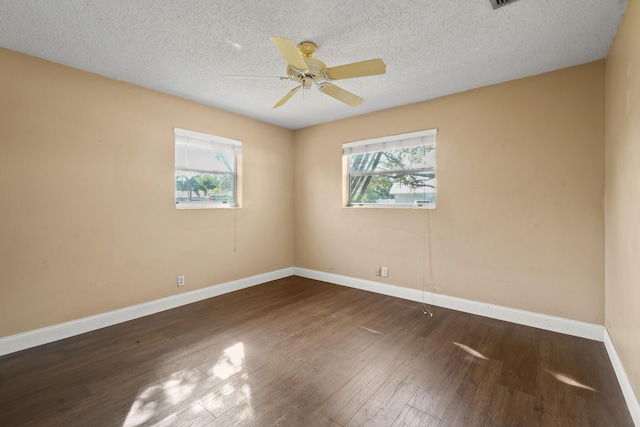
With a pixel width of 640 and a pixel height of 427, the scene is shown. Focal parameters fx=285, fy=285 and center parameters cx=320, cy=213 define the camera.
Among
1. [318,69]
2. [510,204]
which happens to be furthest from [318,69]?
[510,204]

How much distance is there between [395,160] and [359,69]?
2034 millimetres

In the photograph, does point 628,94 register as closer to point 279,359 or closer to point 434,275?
point 434,275

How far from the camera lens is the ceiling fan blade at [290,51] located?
1712 mm

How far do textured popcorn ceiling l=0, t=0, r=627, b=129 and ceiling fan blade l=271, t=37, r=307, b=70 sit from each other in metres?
0.32

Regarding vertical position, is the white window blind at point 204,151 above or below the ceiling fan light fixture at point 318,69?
below

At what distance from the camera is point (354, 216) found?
14.1 feet

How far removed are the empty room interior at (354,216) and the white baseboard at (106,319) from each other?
18 mm

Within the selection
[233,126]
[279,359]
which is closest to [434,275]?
[279,359]

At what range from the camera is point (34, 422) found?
1.63m

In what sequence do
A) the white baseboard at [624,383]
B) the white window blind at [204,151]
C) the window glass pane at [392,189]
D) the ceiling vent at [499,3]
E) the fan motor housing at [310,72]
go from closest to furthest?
the white baseboard at [624,383] < the ceiling vent at [499,3] < the fan motor housing at [310,72] < the white window blind at [204,151] < the window glass pane at [392,189]

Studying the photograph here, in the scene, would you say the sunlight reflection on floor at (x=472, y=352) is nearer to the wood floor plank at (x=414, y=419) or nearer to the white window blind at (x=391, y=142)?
the wood floor plank at (x=414, y=419)

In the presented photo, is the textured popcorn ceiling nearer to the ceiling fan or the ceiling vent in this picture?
the ceiling vent

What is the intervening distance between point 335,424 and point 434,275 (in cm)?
238

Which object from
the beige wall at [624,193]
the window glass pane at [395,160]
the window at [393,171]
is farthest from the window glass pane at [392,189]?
the beige wall at [624,193]
